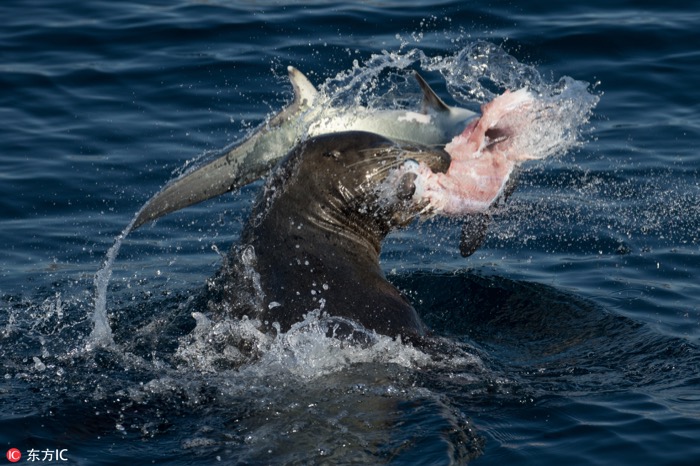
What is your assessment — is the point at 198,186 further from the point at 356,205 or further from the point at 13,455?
the point at 13,455

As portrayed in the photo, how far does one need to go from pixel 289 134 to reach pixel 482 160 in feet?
4.25

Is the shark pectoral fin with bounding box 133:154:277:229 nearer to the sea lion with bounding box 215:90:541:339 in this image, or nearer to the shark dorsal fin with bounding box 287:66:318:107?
the sea lion with bounding box 215:90:541:339

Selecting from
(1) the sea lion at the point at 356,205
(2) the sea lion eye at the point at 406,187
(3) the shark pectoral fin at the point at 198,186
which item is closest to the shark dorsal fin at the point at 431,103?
(1) the sea lion at the point at 356,205

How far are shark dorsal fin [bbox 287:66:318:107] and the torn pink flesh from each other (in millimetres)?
861

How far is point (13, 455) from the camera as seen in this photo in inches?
252

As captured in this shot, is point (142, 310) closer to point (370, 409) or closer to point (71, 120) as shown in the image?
point (370, 409)

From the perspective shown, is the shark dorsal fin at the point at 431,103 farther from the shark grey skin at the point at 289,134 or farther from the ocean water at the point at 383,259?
the ocean water at the point at 383,259

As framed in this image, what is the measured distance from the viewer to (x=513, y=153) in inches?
297

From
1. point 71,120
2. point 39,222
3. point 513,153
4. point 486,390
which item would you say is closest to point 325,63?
point 71,120

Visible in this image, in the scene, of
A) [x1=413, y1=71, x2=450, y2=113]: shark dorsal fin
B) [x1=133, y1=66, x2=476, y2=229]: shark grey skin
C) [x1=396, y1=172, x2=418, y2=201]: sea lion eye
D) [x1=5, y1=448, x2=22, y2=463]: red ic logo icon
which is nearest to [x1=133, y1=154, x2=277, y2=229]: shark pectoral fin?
[x1=133, y1=66, x2=476, y2=229]: shark grey skin

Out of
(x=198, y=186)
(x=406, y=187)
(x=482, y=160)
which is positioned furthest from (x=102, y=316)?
(x=482, y=160)

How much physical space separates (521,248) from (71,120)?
522 centimetres

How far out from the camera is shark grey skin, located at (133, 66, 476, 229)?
782 cm

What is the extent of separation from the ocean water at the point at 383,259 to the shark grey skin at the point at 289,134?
613mm
